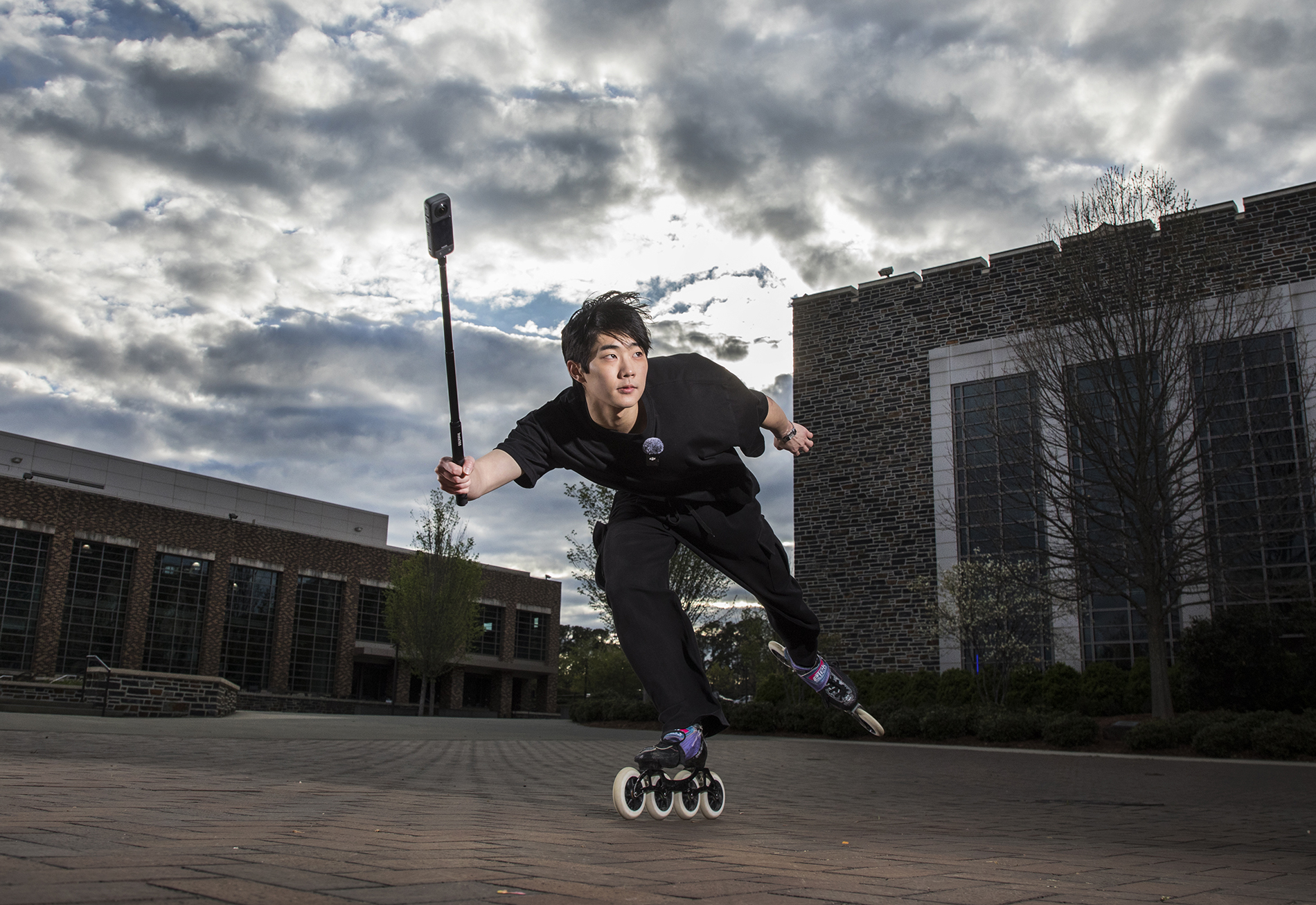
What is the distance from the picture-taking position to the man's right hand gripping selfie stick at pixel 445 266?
3.79 metres

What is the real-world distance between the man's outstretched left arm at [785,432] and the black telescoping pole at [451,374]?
1.57 meters

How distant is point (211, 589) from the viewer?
38.5m

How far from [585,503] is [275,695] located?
19149 mm

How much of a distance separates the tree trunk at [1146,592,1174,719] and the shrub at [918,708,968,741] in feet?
9.96

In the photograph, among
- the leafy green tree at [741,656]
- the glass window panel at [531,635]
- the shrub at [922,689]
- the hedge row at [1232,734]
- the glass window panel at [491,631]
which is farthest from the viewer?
the glass window panel at [531,635]

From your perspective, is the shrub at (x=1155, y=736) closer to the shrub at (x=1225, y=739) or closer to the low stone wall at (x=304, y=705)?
the shrub at (x=1225, y=739)

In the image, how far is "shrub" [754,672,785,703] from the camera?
20.4m

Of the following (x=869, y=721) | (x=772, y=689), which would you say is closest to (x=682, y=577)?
(x=772, y=689)

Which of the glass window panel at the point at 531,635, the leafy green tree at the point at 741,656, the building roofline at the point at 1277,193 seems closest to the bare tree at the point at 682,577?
the leafy green tree at the point at 741,656

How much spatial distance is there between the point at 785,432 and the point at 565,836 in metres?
2.34

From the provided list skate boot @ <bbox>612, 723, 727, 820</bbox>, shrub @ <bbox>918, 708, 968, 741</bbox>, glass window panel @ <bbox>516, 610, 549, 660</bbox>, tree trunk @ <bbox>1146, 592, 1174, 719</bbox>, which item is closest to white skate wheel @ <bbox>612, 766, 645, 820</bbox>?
skate boot @ <bbox>612, 723, 727, 820</bbox>

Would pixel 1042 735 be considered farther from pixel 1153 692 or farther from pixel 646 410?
pixel 646 410

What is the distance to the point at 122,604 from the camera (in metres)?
35.5

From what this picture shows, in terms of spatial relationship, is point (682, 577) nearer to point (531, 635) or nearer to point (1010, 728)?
point (1010, 728)
